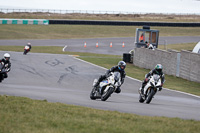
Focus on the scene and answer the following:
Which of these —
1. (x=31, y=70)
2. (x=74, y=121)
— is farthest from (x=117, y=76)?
(x=31, y=70)

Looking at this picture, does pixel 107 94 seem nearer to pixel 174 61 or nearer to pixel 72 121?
pixel 72 121

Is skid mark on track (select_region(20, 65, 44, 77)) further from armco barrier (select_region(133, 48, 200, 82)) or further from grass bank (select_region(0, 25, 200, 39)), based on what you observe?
grass bank (select_region(0, 25, 200, 39))

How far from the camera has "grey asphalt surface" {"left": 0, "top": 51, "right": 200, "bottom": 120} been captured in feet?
40.5

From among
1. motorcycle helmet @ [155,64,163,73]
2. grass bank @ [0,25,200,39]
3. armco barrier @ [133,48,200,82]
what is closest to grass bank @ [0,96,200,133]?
motorcycle helmet @ [155,64,163,73]

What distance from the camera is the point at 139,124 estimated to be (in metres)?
9.14

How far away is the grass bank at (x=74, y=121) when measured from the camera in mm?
8234

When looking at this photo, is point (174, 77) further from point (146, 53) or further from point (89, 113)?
point (89, 113)

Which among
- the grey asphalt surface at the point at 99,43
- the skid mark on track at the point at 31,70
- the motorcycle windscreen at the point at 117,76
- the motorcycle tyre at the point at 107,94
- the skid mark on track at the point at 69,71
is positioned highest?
the motorcycle windscreen at the point at 117,76

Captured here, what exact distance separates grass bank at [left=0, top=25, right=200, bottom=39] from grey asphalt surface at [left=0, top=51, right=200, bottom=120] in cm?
2814

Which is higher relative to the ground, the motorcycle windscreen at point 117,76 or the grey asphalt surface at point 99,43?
the motorcycle windscreen at point 117,76

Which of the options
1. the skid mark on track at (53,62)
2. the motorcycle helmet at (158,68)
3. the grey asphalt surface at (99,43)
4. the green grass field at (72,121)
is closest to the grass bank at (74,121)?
the green grass field at (72,121)

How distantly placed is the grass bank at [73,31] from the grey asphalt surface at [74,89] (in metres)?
28.1

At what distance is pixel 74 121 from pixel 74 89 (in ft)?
29.3

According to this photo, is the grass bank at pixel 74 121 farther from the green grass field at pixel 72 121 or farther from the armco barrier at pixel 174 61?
the armco barrier at pixel 174 61
